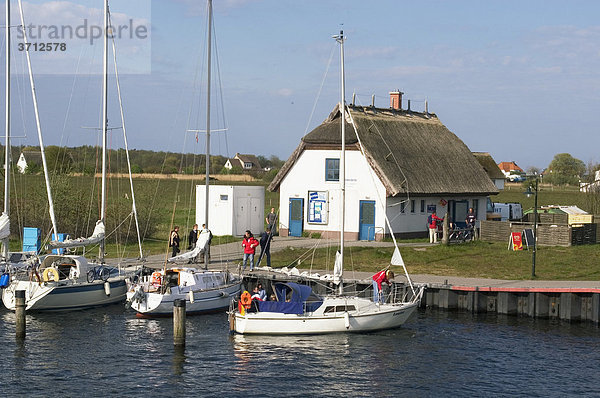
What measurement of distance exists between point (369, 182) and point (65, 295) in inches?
838

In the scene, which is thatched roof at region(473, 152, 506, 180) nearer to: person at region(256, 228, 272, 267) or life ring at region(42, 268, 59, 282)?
person at region(256, 228, 272, 267)

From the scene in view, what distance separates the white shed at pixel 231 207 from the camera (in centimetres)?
5119

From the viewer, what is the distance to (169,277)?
1387 inches

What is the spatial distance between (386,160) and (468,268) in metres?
12.6

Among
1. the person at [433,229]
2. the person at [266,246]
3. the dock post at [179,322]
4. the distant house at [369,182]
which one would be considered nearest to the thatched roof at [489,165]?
the distant house at [369,182]

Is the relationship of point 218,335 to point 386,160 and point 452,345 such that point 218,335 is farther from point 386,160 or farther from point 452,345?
point 386,160

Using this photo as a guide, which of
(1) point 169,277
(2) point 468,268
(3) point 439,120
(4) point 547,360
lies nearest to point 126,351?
(1) point 169,277

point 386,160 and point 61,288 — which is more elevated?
point 386,160

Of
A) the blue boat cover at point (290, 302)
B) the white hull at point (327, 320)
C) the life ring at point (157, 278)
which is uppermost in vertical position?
the life ring at point (157, 278)

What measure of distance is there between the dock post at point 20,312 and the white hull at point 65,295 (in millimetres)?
3711

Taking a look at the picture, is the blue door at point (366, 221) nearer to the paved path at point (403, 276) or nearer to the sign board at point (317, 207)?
the paved path at point (403, 276)

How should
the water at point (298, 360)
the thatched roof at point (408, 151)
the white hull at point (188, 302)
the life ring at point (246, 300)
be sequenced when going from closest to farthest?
1. the water at point (298, 360)
2. the life ring at point (246, 300)
3. the white hull at point (188, 302)
4. the thatched roof at point (408, 151)

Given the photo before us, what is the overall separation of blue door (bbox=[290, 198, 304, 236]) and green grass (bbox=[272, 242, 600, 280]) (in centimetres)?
681

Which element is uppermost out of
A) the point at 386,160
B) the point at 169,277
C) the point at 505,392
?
the point at 386,160
